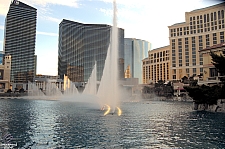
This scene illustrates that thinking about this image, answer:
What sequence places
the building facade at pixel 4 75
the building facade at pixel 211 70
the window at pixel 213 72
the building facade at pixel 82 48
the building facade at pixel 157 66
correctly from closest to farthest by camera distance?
the building facade at pixel 211 70 < the window at pixel 213 72 < the building facade at pixel 82 48 < the building facade at pixel 4 75 < the building facade at pixel 157 66

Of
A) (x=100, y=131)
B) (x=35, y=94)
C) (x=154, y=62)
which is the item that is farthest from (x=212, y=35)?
(x=100, y=131)

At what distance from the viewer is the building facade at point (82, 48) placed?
12562 cm

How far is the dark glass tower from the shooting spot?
17300 cm

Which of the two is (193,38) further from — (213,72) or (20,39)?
(20,39)

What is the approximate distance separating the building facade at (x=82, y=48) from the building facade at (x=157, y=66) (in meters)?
19.7

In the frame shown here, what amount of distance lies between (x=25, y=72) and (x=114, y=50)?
163333mm

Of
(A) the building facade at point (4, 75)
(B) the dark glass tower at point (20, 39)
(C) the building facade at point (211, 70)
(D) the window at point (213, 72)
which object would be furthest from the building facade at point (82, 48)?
(D) the window at point (213, 72)

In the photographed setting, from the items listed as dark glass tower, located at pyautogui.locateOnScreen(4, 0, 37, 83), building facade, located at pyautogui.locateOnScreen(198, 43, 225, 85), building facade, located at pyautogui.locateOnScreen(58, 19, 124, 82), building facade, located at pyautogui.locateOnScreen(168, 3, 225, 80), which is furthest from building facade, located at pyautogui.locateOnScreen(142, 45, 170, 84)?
building facade, located at pyautogui.locateOnScreen(198, 43, 225, 85)

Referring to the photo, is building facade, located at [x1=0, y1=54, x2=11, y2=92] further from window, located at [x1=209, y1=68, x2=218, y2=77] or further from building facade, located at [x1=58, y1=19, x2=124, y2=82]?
window, located at [x1=209, y1=68, x2=218, y2=77]

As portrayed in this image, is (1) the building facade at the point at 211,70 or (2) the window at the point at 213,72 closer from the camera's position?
(1) the building facade at the point at 211,70

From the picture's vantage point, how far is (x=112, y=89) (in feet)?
93.9

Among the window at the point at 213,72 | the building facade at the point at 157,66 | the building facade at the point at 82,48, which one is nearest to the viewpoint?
the window at the point at 213,72

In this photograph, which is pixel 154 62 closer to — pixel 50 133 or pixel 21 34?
pixel 21 34

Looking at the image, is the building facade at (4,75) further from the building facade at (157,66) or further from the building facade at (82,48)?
the building facade at (157,66)
